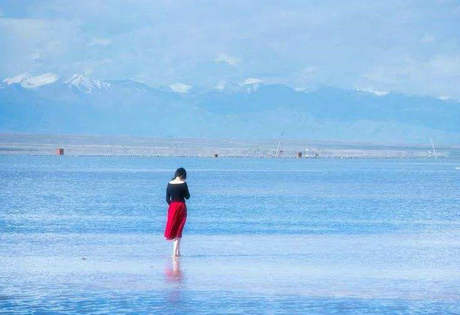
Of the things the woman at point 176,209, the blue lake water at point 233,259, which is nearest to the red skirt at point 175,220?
the woman at point 176,209

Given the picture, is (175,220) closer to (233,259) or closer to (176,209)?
(176,209)

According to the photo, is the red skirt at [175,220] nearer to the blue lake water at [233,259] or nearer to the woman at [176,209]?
the woman at [176,209]

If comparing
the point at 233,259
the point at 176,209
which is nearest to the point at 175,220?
the point at 176,209

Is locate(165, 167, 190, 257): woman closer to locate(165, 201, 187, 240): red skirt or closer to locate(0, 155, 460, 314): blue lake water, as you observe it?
locate(165, 201, 187, 240): red skirt

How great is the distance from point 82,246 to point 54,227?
5.01 meters

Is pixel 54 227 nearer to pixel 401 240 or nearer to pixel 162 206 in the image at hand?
pixel 401 240

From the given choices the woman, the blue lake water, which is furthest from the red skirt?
the blue lake water

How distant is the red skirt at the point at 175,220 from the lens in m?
19.0

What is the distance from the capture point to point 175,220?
62.5ft

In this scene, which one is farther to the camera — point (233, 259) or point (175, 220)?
point (175, 220)

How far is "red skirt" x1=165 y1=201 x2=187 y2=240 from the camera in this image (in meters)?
19.0

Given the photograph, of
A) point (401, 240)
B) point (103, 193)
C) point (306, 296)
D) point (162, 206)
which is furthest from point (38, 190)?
point (306, 296)

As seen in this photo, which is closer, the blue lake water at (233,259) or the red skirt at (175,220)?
the blue lake water at (233,259)

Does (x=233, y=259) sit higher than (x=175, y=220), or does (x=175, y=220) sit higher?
(x=175, y=220)
